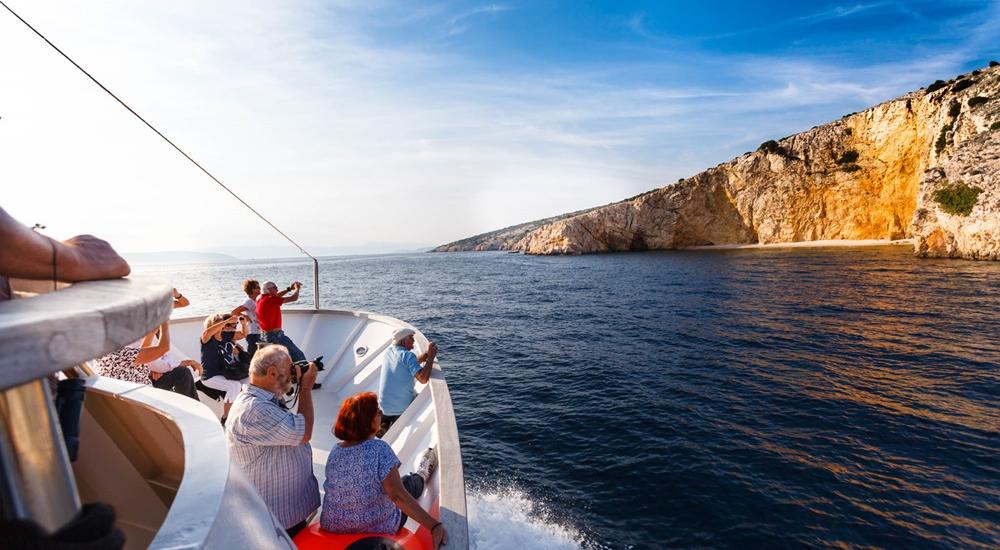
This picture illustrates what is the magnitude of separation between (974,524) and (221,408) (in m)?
9.72

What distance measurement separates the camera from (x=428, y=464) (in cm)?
384

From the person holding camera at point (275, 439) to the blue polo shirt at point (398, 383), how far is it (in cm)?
191

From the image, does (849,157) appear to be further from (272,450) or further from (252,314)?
(272,450)

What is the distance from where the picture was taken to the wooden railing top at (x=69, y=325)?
1.82 feet

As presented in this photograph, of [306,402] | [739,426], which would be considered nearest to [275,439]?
[306,402]

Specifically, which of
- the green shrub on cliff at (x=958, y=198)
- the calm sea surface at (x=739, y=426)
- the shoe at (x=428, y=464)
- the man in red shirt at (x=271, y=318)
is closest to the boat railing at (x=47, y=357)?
the calm sea surface at (x=739, y=426)

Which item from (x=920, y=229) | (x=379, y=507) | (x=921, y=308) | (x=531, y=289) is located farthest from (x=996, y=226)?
(x=379, y=507)

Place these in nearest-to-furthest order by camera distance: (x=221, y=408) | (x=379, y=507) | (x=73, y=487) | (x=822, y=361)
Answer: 1. (x=73, y=487)
2. (x=379, y=507)
3. (x=221, y=408)
4. (x=822, y=361)

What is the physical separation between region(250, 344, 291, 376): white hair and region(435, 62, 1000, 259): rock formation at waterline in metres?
44.7

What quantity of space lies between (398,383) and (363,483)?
2.28 m

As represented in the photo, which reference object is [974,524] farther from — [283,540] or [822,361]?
[283,540]

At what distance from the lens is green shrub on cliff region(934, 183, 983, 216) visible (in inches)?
1275

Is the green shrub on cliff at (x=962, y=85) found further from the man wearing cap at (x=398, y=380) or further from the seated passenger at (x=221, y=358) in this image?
the seated passenger at (x=221, y=358)

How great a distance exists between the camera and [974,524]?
542 cm
